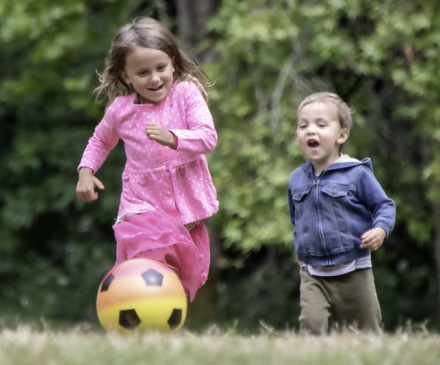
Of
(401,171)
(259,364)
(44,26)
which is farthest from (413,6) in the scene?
(259,364)

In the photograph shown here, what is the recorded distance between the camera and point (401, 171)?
671 cm

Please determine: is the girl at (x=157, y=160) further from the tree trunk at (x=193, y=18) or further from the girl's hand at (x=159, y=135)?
the tree trunk at (x=193, y=18)

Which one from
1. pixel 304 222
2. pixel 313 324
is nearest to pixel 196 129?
pixel 304 222

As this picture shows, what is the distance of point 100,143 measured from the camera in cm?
390

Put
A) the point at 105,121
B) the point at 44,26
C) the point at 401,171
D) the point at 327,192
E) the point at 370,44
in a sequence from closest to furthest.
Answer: the point at 327,192 → the point at 105,121 → the point at 370,44 → the point at 401,171 → the point at 44,26

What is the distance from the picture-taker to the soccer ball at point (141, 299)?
3.28 m

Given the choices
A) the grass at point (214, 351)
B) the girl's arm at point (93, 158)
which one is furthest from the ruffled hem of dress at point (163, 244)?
the grass at point (214, 351)

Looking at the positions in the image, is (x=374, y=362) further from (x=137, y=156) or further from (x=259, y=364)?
(x=137, y=156)

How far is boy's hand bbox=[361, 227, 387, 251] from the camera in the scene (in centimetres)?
324

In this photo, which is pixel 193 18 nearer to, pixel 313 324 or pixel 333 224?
pixel 333 224

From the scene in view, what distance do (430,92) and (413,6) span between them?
804 mm

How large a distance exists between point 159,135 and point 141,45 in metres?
0.63

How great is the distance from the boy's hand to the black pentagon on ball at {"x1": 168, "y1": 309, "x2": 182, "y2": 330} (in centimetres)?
104

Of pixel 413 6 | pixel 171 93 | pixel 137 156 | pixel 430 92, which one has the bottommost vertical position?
pixel 137 156
